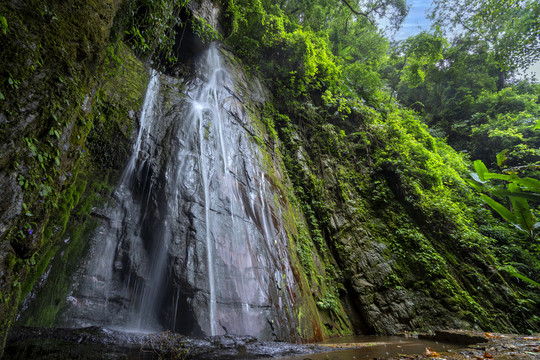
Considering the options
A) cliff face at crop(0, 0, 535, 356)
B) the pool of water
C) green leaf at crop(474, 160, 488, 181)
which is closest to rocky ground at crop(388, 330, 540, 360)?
the pool of water

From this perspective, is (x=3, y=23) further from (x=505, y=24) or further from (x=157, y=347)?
(x=505, y=24)

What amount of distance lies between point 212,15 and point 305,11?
5.86 m

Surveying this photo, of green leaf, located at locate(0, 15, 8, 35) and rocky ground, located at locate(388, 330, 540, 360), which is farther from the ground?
green leaf, located at locate(0, 15, 8, 35)

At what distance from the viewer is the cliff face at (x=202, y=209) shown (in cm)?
237

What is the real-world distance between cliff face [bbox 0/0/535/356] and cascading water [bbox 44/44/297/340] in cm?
3

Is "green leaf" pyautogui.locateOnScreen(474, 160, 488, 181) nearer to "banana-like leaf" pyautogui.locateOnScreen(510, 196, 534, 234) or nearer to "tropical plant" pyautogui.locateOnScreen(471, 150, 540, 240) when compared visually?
"tropical plant" pyautogui.locateOnScreen(471, 150, 540, 240)

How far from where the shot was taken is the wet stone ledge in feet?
9.50

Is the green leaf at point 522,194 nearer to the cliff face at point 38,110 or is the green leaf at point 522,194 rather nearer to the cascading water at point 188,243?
the cliff face at point 38,110

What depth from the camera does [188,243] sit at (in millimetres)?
4531

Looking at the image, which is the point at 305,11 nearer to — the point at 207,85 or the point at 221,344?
the point at 207,85

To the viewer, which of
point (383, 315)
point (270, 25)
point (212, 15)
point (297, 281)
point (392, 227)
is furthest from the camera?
point (270, 25)

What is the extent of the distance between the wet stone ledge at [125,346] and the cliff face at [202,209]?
391 millimetres

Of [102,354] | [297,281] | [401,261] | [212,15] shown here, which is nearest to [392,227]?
[401,261]

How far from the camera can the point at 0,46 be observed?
2.03 meters
